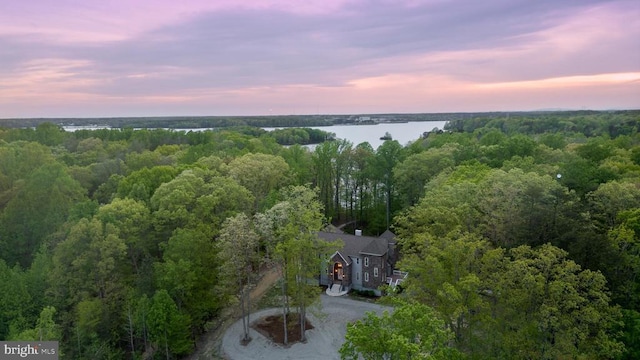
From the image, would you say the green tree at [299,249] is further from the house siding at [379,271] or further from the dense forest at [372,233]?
the house siding at [379,271]

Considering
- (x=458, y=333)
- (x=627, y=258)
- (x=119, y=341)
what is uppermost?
(x=627, y=258)

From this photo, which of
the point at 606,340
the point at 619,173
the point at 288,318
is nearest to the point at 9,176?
the point at 288,318

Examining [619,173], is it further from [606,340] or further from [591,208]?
[606,340]

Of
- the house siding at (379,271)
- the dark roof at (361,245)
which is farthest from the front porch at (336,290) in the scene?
the dark roof at (361,245)

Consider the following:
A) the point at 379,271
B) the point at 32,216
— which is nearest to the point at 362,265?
the point at 379,271

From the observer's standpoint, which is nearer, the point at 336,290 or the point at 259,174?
the point at 336,290

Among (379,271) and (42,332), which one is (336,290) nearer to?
(379,271)

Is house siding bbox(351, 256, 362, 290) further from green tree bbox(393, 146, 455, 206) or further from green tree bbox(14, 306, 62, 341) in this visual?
green tree bbox(14, 306, 62, 341)
